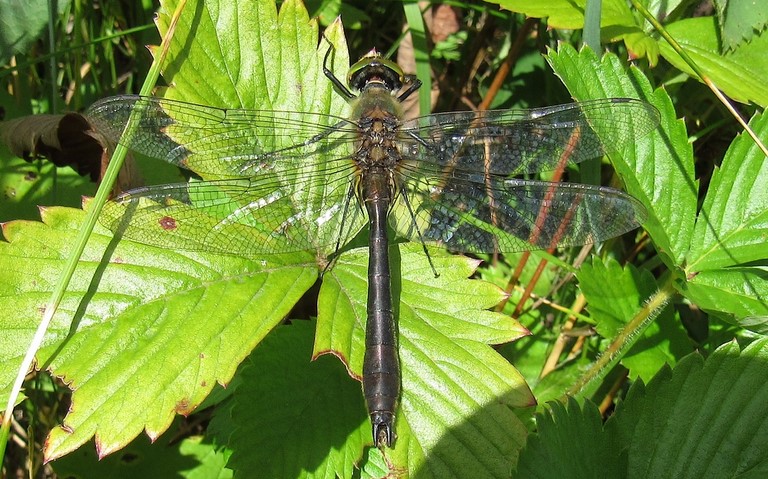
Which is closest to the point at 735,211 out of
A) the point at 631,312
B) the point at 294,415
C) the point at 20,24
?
the point at 631,312

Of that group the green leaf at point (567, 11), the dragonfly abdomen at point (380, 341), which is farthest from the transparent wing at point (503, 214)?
the green leaf at point (567, 11)

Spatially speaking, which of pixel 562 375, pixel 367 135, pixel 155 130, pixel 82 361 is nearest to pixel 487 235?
pixel 367 135

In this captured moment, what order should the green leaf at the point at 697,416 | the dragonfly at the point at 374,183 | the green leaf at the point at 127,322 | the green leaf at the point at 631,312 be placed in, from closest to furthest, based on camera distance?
the green leaf at the point at 127,322 < the green leaf at the point at 697,416 < the dragonfly at the point at 374,183 < the green leaf at the point at 631,312

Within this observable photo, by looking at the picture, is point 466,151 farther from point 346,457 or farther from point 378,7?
point 378,7

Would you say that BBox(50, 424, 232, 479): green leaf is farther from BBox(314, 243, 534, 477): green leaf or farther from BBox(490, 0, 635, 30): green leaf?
BBox(490, 0, 635, 30): green leaf

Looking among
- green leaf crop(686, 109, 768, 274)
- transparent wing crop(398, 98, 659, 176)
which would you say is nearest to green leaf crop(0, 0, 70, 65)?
transparent wing crop(398, 98, 659, 176)

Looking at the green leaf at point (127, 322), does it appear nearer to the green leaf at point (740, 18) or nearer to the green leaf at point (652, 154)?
the green leaf at point (652, 154)

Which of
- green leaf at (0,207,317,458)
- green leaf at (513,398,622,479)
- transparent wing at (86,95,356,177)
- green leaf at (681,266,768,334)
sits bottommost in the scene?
green leaf at (513,398,622,479)
